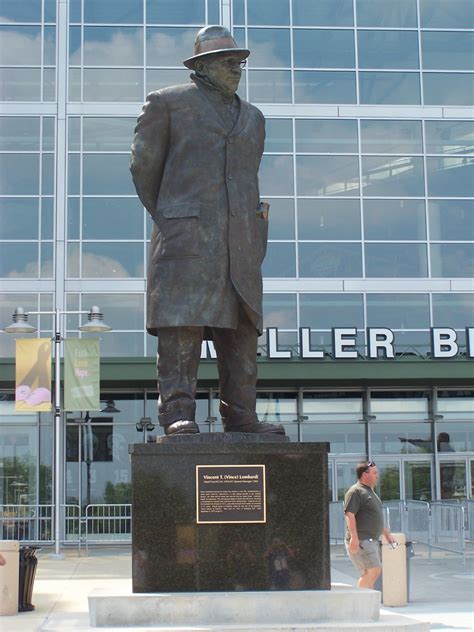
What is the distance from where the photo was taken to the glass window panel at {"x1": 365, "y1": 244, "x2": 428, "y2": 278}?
3034 centimetres

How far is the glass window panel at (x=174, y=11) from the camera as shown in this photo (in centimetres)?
3117

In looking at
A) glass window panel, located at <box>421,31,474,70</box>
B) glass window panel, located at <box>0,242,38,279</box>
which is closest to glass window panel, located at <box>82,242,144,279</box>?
glass window panel, located at <box>0,242,38,279</box>

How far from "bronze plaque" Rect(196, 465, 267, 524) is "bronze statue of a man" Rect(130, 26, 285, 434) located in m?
0.43

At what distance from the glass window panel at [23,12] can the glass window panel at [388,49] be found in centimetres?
932

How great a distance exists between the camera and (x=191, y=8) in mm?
31281

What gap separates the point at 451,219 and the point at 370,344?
458cm

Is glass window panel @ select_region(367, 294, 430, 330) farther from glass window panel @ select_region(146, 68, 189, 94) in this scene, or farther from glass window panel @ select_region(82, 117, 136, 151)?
glass window panel @ select_region(146, 68, 189, 94)

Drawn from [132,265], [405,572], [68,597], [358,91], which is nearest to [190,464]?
[405,572]

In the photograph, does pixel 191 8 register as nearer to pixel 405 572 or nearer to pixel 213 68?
pixel 405 572

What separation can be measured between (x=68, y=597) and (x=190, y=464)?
9.09m

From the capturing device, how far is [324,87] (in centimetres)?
3114

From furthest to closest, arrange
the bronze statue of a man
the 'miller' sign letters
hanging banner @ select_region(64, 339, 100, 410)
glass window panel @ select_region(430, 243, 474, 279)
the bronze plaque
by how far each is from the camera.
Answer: glass window panel @ select_region(430, 243, 474, 279) → the 'miller' sign letters → hanging banner @ select_region(64, 339, 100, 410) → the bronze statue of a man → the bronze plaque

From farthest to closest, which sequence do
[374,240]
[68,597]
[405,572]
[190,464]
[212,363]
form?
[374,240] → [212,363] → [68,597] → [405,572] → [190,464]

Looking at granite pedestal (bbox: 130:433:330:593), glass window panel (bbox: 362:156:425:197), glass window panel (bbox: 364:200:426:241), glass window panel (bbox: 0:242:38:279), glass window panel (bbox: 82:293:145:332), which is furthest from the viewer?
glass window panel (bbox: 362:156:425:197)
